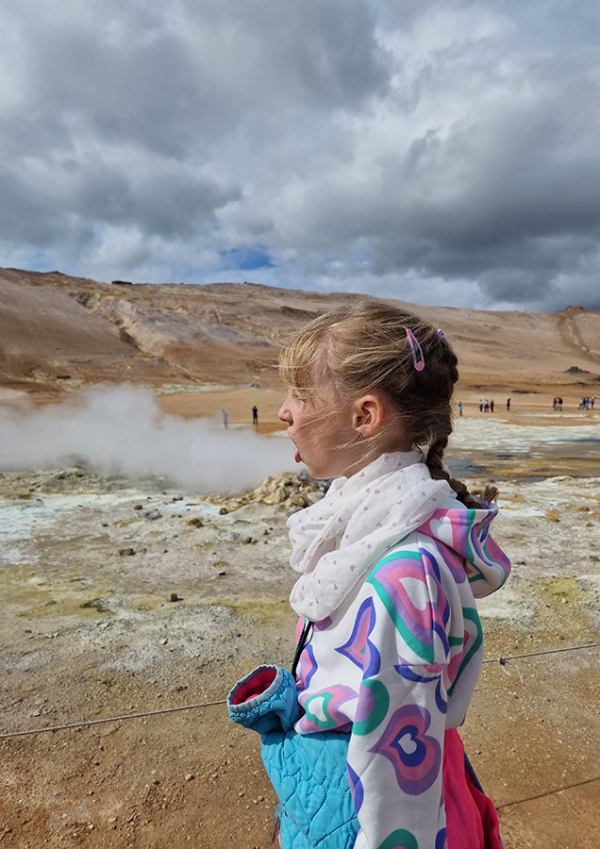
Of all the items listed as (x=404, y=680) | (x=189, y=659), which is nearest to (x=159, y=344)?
(x=189, y=659)

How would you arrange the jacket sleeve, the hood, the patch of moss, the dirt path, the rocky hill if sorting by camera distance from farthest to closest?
1. the rocky hill
2. the patch of moss
3. the dirt path
4. the hood
5. the jacket sleeve

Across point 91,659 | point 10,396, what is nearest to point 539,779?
point 91,659

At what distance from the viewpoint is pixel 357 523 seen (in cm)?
110

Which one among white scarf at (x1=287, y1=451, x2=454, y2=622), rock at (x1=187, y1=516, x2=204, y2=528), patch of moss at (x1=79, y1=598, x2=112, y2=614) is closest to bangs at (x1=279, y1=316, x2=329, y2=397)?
white scarf at (x1=287, y1=451, x2=454, y2=622)

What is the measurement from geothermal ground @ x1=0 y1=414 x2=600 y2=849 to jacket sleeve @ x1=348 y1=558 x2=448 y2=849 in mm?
1786

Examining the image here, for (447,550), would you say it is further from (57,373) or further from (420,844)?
(57,373)

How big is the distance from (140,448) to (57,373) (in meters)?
34.9

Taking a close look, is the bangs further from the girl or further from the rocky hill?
the rocky hill

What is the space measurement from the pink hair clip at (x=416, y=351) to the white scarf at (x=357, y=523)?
0.19 meters

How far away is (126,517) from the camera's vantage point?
780 cm

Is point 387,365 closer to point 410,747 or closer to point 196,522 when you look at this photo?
point 410,747

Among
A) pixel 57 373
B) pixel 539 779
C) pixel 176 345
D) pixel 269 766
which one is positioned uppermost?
pixel 176 345

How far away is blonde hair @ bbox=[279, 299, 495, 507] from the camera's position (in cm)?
120

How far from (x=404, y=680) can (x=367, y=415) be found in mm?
536
